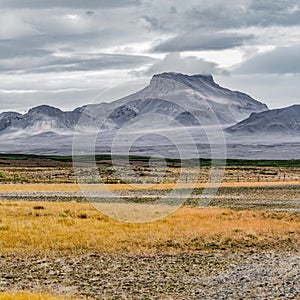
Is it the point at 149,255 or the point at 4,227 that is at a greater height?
the point at 4,227

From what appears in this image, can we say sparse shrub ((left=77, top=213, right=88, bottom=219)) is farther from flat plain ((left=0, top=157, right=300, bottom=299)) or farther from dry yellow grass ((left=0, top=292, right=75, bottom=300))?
dry yellow grass ((left=0, top=292, right=75, bottom=300))

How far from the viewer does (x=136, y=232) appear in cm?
3497

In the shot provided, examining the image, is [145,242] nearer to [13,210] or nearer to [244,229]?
[244,229]

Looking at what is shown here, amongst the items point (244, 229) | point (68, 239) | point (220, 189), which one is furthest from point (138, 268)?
point (220, 189)

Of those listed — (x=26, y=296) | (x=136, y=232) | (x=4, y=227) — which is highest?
(x=4, y=227)

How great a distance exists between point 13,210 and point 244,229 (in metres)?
17.5

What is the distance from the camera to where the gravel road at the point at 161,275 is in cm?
2128

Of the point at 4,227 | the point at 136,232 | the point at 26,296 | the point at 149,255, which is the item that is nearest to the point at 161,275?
the point at 149,255

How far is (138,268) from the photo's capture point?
25.9m

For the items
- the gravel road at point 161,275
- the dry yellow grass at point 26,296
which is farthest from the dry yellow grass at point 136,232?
the dry yellow grass at point 26,296

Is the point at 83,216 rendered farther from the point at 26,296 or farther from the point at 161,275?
the point at 26,296

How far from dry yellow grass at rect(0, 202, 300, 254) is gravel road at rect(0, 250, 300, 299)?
204 centimetres

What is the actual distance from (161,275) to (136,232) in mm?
10659

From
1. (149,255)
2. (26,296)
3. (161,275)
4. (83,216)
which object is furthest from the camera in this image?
(83,216)
